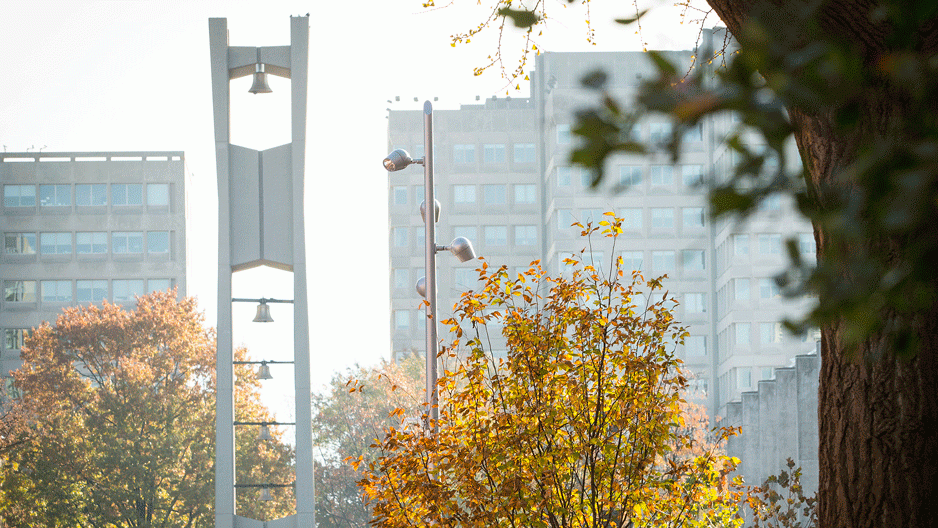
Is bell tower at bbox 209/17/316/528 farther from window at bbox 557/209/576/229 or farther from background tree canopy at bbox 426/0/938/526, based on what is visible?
window at bbox 557/209/576/229

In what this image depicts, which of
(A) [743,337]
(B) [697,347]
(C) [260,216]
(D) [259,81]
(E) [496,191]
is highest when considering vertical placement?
(E) [496,191]

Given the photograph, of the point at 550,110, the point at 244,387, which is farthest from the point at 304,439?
the point at 550,110

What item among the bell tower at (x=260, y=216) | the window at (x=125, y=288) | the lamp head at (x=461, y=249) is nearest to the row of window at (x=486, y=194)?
the window at (x=125, y=288)

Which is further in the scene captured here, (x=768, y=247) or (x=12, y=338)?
(x=768, y=247)

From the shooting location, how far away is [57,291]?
65.1m

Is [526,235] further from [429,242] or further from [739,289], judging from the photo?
[429,242]

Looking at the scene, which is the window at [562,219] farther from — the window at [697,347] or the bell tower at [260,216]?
the bell tower at [260,216]

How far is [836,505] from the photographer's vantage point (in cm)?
419

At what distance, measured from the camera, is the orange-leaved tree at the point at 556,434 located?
268 inches

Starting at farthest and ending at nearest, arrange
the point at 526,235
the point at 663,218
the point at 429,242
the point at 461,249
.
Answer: the point at 526,235 < the point at 663,218 < the point at 461,249 < the point at 429,242

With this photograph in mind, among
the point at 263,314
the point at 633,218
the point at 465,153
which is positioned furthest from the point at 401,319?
the point at 263,314

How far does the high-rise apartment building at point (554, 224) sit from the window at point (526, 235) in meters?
0.07

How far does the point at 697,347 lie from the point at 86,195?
131ft

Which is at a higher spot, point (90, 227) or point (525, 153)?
point (525, 153)
